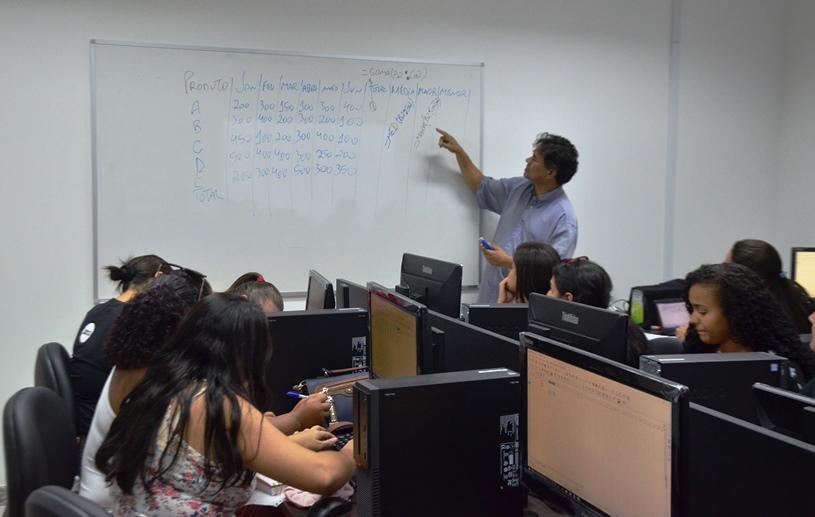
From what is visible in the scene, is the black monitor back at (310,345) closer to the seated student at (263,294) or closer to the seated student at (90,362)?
the seated student at (263,294)

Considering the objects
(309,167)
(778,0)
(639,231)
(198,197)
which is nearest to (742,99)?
(778,0)

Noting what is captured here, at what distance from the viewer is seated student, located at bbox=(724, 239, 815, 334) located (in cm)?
299

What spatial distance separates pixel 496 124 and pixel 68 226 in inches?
87.6

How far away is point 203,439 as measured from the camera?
1.56 metres

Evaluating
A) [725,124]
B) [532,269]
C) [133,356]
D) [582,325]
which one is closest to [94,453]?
[133,356]

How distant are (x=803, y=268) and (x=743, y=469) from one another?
11.4 ft

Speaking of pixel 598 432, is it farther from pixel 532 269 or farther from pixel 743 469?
pixel 532 269

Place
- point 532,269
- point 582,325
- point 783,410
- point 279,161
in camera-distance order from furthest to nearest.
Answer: point 279,161, point 532,269, point 582,325, point 783,410

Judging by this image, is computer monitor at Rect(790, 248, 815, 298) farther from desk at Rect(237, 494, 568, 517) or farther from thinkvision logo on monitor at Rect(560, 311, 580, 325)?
desk at Rect(237, 494, 568, 517)

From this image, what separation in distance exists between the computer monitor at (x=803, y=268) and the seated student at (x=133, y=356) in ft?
10.6

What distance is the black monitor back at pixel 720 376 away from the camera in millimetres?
1603

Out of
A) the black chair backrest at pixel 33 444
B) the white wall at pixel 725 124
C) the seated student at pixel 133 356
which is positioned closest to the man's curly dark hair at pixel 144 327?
the seated student at pixel 133 356

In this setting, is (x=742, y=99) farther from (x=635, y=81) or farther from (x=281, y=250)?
(x=281, y=250)

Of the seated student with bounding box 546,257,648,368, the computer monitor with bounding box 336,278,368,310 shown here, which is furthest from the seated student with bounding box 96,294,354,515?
the seated student with bounding box 546,257,648,368
